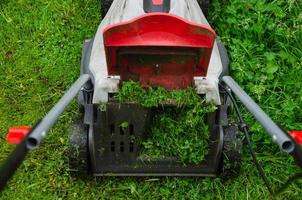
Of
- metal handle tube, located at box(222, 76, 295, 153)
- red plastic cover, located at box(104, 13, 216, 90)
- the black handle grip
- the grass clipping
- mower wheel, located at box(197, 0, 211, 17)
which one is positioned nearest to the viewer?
the black handle grip

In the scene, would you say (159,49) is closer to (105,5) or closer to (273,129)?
(273,129)

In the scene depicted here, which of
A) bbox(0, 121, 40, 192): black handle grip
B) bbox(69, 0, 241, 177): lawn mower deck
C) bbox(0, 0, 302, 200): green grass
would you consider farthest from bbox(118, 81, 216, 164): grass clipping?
bbox(0, 121, 40, 192): black handle grip

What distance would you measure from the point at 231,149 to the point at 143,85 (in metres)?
0.41

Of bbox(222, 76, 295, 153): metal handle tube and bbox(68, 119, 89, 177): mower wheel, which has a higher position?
bbox(222, 76, 295, 153): metal handle tube

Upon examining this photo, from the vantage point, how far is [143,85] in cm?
207

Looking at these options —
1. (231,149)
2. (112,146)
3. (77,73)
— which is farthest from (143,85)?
(77,73)

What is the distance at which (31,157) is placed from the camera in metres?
2.37

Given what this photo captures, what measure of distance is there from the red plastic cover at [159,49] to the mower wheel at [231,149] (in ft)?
0.84

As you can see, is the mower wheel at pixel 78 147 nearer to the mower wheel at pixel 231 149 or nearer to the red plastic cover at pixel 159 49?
the red plastic cover at pixel 159 49

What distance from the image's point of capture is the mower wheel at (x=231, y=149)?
2117mm

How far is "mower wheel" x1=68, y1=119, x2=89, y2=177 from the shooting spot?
2.11m

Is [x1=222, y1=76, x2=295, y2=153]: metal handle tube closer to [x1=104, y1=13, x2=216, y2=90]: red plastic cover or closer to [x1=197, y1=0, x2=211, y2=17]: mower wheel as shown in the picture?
[x1=104, y1=13, x2=216, y2=90]: red plastic cover

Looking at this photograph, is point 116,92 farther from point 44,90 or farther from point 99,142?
point 44,90

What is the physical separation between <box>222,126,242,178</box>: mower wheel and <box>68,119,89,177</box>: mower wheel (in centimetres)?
52
